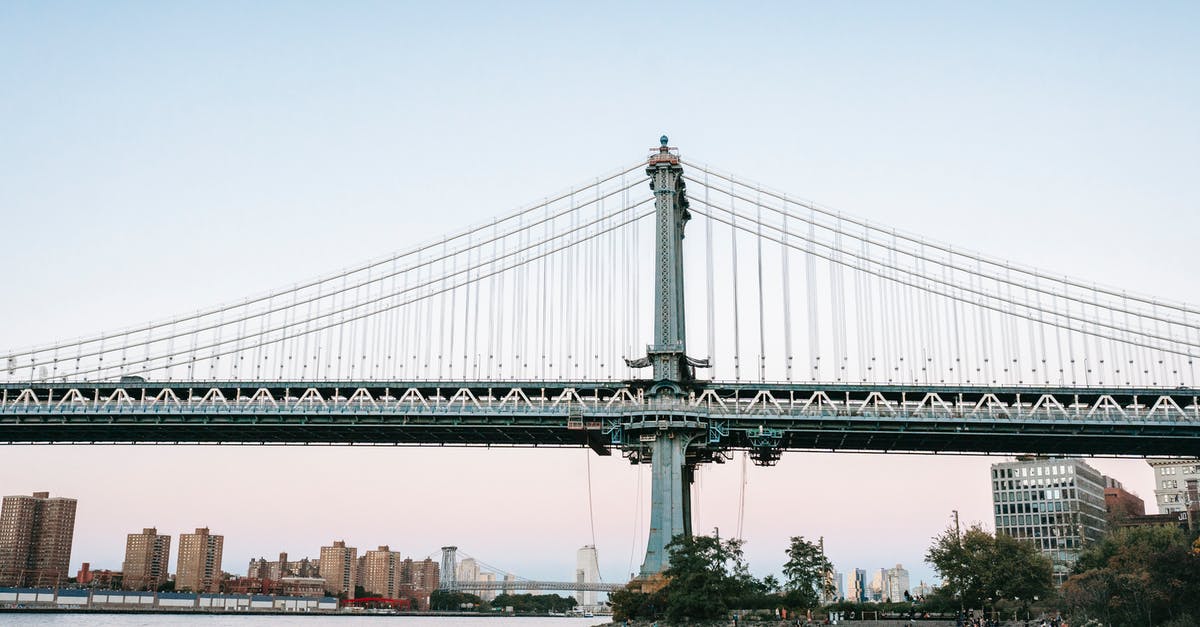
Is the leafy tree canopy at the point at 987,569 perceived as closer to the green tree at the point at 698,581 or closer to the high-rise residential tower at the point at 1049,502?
A: the green tree at the point at 698,581

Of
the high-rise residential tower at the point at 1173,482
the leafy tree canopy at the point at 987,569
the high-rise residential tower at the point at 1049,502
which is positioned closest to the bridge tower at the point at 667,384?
the leafy tree canopy at the point at 987,569

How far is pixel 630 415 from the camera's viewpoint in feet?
253

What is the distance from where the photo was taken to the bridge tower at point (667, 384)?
74562 millimetres

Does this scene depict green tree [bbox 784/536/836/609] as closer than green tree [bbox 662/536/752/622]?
No

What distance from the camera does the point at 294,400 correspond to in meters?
82.9

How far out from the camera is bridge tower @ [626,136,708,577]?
7456cm

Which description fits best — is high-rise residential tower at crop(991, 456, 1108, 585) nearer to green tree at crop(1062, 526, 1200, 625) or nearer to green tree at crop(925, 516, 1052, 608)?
green tree at crop(925, 516, 1052, 608)

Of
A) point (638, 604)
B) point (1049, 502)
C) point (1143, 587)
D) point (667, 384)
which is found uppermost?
point (667, 384)

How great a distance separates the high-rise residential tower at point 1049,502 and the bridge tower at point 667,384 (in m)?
99.2

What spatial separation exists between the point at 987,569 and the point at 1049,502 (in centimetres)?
9383

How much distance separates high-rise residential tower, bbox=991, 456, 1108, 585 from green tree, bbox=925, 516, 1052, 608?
8344 centimetres

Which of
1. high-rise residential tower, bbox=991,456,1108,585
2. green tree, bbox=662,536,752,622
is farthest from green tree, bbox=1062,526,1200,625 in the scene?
high-rise residential tower, bbox=991,456,1108,585

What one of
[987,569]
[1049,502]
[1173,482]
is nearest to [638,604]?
[987,569]

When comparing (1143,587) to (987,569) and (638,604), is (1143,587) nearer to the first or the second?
(987,569)
